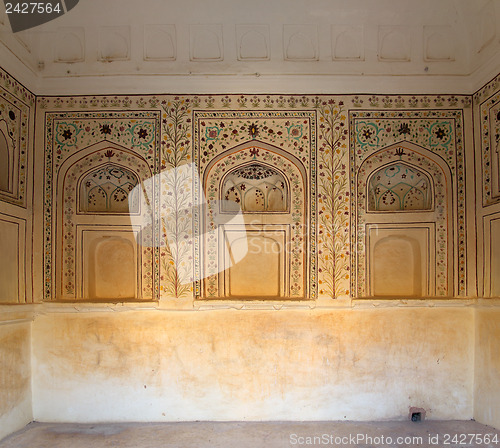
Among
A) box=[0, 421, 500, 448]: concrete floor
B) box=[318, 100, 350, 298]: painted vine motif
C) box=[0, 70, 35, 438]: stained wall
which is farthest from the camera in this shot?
box=[318, 100, 350, 298]: painted vine motif

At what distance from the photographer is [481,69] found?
525 cm

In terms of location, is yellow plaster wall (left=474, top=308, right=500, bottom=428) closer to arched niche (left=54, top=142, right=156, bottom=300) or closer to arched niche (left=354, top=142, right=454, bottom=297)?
arched niche (left=354, top=142, right=454, bottom=297)

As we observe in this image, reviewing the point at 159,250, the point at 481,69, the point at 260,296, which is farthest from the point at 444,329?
the point at 159,250

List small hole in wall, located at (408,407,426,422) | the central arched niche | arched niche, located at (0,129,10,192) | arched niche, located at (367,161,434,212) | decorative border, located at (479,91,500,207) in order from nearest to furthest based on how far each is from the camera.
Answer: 1. arched niche, located at (0,129,10,192)
2. decorative border, located at (479,91,500,207)
3. small hole in wall, located at (408,407,426,422)
4. the central arched niche
5. arched niche, located at (367,161,434,212)

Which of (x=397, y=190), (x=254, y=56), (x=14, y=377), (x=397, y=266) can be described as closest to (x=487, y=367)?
(x=397, y=266)

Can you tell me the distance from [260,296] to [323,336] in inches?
33.1

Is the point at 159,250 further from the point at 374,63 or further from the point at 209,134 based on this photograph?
the point at 374,63

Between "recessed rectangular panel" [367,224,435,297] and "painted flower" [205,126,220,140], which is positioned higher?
"painted flower" [205,126,220,140]

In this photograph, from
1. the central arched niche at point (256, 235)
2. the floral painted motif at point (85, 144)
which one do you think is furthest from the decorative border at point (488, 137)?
the floral painted motif at point (85, 144)

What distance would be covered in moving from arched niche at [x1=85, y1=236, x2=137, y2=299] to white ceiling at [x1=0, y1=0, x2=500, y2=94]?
1.76m

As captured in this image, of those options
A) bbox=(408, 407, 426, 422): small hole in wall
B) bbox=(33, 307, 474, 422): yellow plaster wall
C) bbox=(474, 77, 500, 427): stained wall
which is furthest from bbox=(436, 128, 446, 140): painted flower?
bbox=(408, 407, 426, 422): small hole in wall

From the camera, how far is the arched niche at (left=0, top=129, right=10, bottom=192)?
4.92 metres

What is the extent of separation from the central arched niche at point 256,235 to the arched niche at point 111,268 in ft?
2.88

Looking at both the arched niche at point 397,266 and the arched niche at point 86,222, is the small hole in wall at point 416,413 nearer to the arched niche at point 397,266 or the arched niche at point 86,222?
the arched niche at point 397,266
